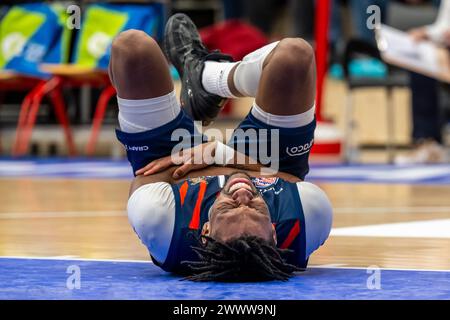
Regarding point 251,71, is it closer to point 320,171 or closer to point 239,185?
point 239,185

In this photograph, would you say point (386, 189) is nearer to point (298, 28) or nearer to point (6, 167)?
point (6, 167)

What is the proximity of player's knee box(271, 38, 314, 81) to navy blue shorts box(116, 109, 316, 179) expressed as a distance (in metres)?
0.18

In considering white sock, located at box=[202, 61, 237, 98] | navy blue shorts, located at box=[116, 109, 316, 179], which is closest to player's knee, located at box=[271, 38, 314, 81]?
navy blue shorts, located at box=[116, 109, 316, 179]

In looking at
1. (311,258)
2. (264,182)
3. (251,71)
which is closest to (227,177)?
(264,182)

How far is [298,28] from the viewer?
1053 centimetres

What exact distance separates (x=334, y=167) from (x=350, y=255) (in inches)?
181

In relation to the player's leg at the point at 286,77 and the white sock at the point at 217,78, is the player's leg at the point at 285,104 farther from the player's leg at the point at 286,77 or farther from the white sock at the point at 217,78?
the white sock at the point at 217,78

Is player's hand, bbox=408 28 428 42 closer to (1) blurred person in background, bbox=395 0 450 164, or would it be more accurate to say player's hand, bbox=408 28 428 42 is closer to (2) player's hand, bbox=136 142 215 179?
(1) blurred person in background, bbox=395 0 450 164

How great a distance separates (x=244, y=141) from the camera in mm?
3510

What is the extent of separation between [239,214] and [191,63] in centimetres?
125

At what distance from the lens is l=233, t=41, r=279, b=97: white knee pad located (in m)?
3.54

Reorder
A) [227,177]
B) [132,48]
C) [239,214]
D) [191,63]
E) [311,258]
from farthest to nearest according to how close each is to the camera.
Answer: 1. [191,63]
2. [311,258]
3. [132,48]
4. [227,177]
5. [239,214]

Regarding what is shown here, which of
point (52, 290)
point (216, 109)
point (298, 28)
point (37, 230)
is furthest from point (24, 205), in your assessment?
point (298, 28)

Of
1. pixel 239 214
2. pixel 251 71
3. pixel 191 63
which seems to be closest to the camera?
pixel 239 214
